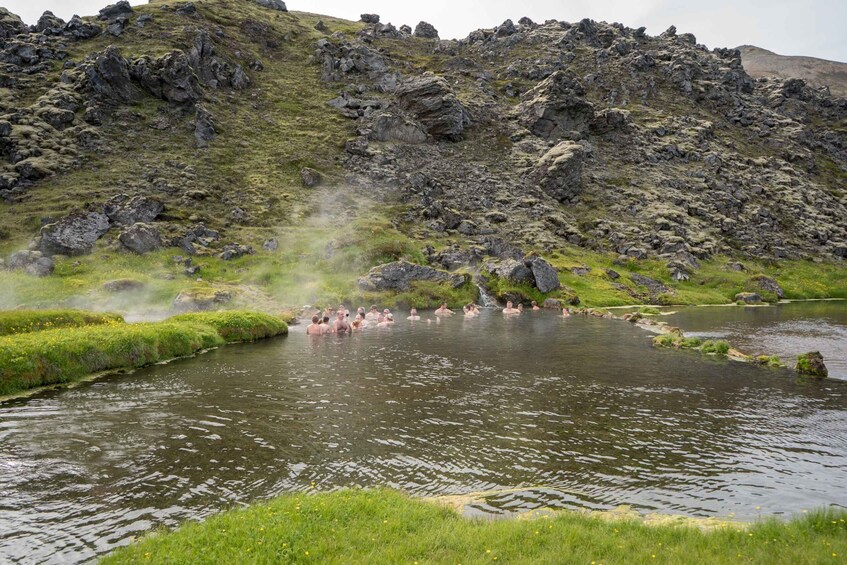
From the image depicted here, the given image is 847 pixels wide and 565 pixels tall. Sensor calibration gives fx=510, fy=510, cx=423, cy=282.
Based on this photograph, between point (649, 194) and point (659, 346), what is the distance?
98.0 meters

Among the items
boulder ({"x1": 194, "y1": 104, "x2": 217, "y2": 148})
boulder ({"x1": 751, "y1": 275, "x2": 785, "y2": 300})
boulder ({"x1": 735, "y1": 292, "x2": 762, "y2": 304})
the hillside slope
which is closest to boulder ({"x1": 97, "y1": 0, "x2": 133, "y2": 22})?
the hillside slope

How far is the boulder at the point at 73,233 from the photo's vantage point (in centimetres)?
7275

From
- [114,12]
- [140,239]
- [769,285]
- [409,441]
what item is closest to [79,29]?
Answer: [114,12]

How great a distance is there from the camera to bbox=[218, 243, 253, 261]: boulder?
263 feet

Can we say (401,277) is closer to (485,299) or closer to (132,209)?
(485,299)

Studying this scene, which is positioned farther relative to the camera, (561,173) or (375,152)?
(561,173)

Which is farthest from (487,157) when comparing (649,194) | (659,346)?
(659,346)

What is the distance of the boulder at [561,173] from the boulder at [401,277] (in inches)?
2345

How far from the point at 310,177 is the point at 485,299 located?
54060 mm

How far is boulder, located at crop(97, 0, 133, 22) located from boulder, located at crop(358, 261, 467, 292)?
127147 millimetres

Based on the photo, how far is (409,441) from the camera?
19797 mm

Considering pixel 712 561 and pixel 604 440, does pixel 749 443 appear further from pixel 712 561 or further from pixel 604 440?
pixel 712 561

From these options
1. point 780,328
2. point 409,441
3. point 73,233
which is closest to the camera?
point 409,441

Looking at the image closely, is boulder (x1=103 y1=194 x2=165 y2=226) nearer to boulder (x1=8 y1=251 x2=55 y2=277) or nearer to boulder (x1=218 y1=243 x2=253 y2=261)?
boulder (x1=218 y1=243 x2=253 y2=261)
